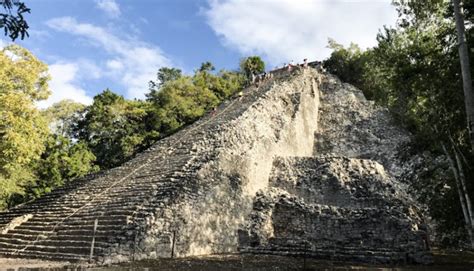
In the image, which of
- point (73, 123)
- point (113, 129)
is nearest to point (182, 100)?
point (113, 129)

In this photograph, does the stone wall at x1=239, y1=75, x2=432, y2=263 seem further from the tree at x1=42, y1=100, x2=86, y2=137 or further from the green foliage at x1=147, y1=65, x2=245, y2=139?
→ the tree at x1=42, y1=100, x2=86, y2=137

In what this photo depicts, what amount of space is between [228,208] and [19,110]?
7.37 m

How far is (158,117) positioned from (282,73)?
27.7 ft

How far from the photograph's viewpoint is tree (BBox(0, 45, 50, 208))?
42.8 ft

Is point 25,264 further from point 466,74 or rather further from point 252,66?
point 252,66

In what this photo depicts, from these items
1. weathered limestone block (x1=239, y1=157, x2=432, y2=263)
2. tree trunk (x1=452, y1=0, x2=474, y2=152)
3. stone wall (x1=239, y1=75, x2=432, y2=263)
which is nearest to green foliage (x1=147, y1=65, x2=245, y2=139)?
stone wall (x1=239, y1=75, x2=432, y2=263)

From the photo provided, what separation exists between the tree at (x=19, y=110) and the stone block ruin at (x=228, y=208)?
69.8 inches

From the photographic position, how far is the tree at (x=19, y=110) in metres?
13.1

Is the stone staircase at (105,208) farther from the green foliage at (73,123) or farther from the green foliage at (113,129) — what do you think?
the green foliage at (113,129)

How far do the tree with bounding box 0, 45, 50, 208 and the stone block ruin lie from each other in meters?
1.77

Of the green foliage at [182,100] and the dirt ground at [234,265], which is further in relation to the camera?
the green foliage at [182,100]

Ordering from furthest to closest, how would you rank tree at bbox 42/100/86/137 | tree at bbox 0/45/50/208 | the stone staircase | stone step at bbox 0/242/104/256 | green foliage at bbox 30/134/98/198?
tree at bbox 42/100/86/137, green foliage at bbox 30/134/98/198, tree at bbox 0/45/50/208, the stone staircase, stone step at bbox 0/242/104/256

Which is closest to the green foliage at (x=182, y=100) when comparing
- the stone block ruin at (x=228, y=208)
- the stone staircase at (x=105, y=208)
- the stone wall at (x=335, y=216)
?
the stone block ruin at (x=228, y=208)

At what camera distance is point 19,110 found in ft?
44.2
